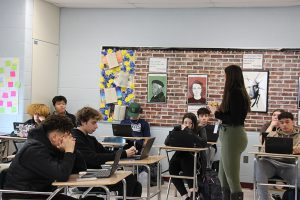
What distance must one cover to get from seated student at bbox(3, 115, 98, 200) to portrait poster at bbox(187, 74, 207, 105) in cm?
470

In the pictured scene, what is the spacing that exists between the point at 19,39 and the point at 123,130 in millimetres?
2219

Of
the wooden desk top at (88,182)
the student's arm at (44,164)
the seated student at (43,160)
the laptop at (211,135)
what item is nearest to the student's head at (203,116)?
the laptop at (211,135)

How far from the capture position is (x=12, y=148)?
7680 millimetres

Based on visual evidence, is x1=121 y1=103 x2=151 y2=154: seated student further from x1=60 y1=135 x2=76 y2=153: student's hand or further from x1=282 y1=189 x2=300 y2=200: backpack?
x1=60 y1=135 x2=76 y2=153: student's hand

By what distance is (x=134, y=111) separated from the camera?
8.05m

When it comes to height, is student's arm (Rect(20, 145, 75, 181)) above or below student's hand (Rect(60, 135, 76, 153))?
below

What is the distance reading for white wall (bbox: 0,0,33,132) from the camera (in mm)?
7691

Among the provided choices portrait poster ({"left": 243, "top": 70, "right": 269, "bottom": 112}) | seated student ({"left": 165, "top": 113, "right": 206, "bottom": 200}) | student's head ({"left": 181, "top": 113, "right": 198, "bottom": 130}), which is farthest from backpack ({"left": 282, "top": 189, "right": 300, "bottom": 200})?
portrait poster ({"left": 243, "top": 70, "right": 269, "bottom": 112})

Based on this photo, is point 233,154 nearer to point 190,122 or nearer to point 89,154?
point 89,154

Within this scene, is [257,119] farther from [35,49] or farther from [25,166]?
[25,166]

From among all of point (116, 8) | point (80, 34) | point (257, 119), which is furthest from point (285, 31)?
point (80, 34)

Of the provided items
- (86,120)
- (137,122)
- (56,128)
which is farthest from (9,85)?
(56,128)

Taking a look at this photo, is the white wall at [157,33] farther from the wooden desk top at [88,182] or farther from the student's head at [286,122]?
the wooden desk top at [88,182]

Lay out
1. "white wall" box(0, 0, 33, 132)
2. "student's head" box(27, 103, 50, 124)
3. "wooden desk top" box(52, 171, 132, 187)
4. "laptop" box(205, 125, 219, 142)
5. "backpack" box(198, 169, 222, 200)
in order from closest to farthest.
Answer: "wooden desk top" box(52, 171, 132, 187)
"backpack" box(198, 169, 222, 200)
"student's head" box(27, 103, 50, 124)
"laptop" box(205, 125, 219, 142)
"white wall" box(0, 0, 33, 132)
